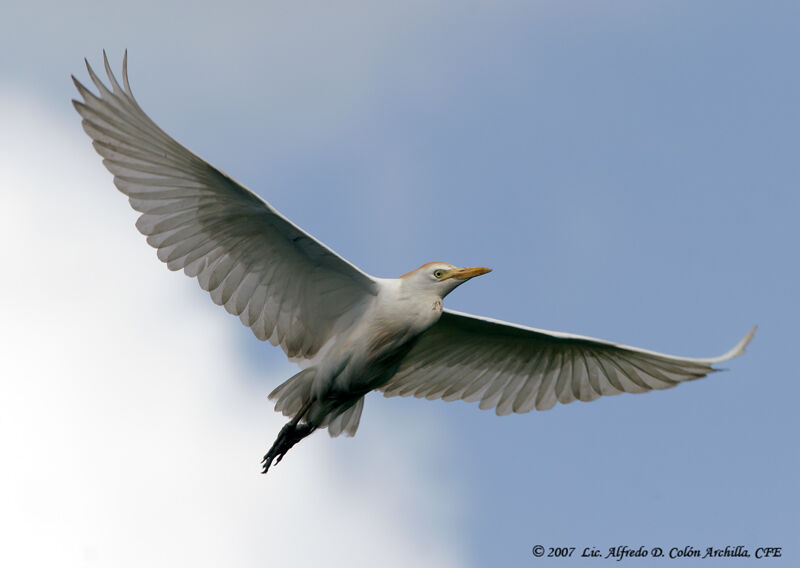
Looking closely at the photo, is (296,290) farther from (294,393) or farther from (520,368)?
(520,368)

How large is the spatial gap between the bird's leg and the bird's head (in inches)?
71.4

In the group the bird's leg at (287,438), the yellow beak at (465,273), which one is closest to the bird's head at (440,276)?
the yellow beak at (465,273)

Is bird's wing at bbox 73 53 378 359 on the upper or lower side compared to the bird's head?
upper

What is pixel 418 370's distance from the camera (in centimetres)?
1565

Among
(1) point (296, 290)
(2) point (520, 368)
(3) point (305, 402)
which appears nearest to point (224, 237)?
(1) point (296, 290)

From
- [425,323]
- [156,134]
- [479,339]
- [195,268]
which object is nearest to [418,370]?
[479,339]

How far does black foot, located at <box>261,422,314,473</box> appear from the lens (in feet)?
47.5

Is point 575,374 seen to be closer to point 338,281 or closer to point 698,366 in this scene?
point 698,366

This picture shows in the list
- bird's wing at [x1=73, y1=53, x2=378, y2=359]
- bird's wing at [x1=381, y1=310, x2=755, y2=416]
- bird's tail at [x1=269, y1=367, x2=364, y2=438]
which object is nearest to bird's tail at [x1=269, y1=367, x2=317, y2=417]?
bird's tail at [x1=269, y1=367, x2=364, y2=438]

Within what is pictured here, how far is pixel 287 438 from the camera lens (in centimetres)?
1454

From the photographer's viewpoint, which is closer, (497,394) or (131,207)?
(131,207)

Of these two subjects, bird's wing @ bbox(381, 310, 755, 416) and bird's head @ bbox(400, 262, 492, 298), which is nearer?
bird's head @ bbox(400, 262, 492, 298)

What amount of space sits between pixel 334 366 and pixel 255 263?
1.34 m

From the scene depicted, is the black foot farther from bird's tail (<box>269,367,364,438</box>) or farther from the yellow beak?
the yellow beak
